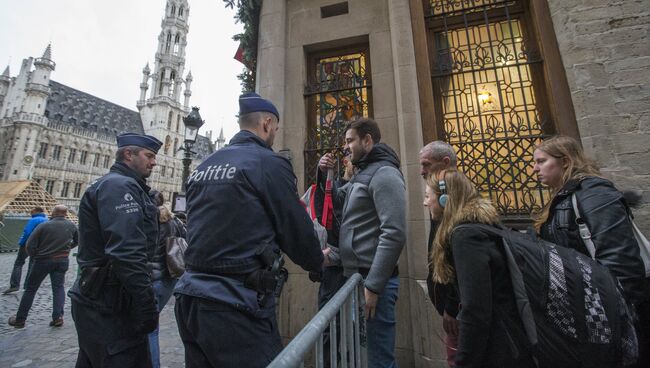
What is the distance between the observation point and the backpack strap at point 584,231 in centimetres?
173

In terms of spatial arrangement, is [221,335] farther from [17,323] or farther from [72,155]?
[72,155]

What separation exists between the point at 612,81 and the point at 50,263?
33.2ft

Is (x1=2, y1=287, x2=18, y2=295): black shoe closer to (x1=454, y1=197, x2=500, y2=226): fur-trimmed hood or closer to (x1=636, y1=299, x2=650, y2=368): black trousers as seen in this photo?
(x1=454, y1=197, x2=500, y2=226): fur-trimmed hood

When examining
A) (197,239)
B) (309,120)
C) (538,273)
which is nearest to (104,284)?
(197,239)

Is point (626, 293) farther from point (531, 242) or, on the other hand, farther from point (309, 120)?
point (309, 120)

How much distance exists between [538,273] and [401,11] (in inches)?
170

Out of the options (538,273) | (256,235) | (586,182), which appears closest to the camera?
(538,273)

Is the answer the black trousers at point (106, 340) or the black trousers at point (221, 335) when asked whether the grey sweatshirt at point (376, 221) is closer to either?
the black trousers at point (221, 335)

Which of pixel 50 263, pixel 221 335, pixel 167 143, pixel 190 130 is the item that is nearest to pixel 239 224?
pixel 221 335

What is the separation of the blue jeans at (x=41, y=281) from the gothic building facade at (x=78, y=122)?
34107 millimetres

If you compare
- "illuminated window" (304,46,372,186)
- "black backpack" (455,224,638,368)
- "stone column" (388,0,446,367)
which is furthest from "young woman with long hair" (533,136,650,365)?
"illuminated window" (304,46,372,186)

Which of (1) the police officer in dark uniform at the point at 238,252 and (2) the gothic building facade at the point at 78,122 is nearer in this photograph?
(1) the police officer in dark uniform at the point at 238,252

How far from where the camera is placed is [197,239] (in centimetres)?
162

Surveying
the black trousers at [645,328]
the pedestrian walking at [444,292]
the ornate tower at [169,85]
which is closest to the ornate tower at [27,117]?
the ornate tower at [169,85]
